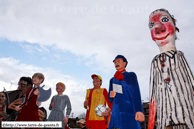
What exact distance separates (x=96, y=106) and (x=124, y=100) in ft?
5.14

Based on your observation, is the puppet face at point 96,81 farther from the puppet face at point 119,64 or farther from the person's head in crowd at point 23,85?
the person's head in crowd at point 23,85

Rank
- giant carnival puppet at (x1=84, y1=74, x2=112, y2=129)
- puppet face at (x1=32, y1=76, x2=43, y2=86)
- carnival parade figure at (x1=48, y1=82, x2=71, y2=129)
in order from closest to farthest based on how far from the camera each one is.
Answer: giant carnival puppet at (x1=84, y1=74, x2=112, y2=129) → puppet face at (x1=32, y1=76, x2=43, y2=86) → carnival parade figure at (x1=48, y1=82, x2=71, y2=129)

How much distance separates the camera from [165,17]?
2877mm

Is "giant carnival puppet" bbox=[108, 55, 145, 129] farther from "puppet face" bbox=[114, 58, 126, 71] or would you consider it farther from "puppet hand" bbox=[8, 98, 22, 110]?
"puppet hand" bbox=[8, 98, 22, 110]

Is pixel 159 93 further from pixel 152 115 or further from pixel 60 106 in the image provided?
pixel 60 106

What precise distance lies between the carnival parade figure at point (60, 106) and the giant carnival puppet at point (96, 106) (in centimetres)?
67

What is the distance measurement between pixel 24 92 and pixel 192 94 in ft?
13.7

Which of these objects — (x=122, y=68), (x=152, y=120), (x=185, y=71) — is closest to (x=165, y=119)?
(x=152, y=120)

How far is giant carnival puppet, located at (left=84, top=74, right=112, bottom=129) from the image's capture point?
4.31 m

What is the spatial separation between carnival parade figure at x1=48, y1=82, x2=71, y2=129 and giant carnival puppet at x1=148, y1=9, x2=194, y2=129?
325 cm

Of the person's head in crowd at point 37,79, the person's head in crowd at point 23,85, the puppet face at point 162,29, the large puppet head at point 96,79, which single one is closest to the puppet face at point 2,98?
the person's head in crowd at point 23,85

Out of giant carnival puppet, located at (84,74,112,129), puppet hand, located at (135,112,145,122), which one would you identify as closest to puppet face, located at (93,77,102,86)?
giant carnival puppet, located at (84,74,112,129)

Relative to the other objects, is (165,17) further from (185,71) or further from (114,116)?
(114,116)

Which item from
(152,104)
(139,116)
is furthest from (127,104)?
(152,104)
